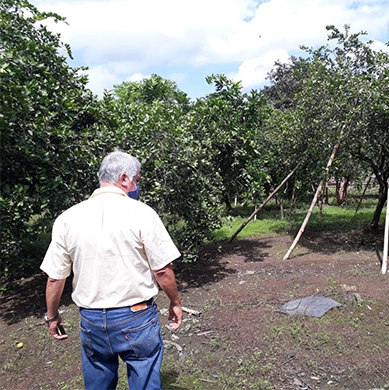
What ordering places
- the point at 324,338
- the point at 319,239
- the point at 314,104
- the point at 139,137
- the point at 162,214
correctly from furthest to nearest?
the point at 319,239
the point at 314,104
the point at 162,214
the point at 139,137
the point at 324,338

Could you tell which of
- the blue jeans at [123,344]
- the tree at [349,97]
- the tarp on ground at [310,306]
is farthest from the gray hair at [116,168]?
the tree at [349,97]

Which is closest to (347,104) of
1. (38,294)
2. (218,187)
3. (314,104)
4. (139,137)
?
(314,104)

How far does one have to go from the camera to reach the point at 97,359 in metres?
2.53

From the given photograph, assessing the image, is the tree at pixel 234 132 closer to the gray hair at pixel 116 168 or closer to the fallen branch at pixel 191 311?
the fallen branch at pixel 191 311

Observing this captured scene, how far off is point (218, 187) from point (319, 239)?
495cm

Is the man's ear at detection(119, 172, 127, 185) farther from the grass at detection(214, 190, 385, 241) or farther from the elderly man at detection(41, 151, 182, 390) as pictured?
the grass at detection(214, 190, 385, 241)

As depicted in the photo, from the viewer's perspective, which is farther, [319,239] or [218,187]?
[319,239]

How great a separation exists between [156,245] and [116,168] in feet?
1.92

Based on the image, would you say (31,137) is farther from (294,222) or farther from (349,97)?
(294,222)

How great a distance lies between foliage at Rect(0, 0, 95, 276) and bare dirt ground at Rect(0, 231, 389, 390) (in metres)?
1.57

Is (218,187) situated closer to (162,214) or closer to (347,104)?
(162,214)

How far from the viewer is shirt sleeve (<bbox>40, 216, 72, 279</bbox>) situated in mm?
2447

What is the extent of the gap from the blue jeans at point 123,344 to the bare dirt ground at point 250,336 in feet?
5.34

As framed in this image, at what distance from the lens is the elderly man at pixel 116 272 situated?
7.78 feet
